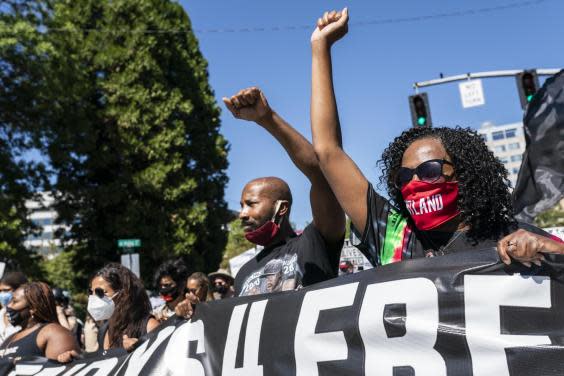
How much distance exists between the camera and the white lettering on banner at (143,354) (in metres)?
3.12

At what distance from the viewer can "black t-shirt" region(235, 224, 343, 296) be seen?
283 cm

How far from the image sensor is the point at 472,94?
41.0 ft

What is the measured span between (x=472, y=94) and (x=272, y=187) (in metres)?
10.1

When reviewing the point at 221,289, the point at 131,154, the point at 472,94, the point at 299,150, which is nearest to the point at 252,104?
the point at 299,150

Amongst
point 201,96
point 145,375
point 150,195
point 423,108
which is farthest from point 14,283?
point 201,96

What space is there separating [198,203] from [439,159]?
21.9m

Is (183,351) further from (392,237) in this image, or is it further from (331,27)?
(331,27)

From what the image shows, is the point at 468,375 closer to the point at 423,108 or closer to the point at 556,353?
the point at 556,353

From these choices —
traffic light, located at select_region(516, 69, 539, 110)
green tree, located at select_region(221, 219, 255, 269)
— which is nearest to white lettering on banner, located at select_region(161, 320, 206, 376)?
traffic light, located at select_region(516, 69, 539, 110)

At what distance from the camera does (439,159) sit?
7.72ft

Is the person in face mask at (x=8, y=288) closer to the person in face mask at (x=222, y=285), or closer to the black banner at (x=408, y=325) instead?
the person in face mask at (x=222, y=285)

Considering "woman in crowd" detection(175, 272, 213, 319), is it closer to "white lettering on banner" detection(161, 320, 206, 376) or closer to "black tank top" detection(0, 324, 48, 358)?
"white lettering on banner" detection(161, 320, 206, 376)

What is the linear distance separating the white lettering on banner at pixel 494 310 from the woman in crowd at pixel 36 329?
2.56 m

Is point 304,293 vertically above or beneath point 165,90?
beneath
